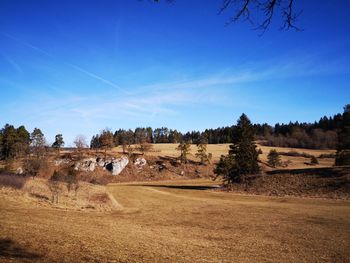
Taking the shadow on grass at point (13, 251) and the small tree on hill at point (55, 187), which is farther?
the small tree on hill at point (55, 187)

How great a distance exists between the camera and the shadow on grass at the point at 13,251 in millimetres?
9109

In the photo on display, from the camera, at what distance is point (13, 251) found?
956 cm

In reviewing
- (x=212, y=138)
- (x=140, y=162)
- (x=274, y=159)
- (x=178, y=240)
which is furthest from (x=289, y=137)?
(x=178, y=240)

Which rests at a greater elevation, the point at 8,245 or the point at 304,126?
the point at 304,126

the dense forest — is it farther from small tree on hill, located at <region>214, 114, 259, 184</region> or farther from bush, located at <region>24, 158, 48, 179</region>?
bush, located at <region>24, 158, 48, 179</region>

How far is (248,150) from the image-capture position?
54.5 metres

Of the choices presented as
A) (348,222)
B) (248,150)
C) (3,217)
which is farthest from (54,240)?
(248,150)

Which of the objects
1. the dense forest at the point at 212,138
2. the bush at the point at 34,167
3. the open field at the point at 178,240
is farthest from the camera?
the dense forest at the point at 212,138

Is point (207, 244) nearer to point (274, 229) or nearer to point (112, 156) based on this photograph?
point (274, 229)

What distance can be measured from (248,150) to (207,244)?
4194 cm

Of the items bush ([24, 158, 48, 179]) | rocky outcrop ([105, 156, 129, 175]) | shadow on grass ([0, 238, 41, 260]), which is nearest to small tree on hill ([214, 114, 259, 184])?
bush ([24, 158, 48, 179])

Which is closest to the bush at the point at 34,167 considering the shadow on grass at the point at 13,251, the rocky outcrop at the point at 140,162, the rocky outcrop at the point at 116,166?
the shadow on grass at the point at 13,251

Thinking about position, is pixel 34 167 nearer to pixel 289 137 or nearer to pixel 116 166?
pixel 116 166

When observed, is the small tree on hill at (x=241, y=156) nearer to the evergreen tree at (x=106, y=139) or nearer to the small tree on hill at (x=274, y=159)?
the small tree on hill at (x=274, y=159)
